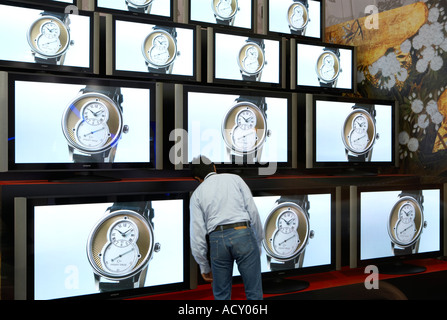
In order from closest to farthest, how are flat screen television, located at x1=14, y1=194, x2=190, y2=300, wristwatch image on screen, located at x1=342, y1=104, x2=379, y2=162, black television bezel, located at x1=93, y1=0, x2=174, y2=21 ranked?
flat screen television, located at x1=14, y1=194, x2=190, y2=300 < black television bezel, located at x1=93, y1=0, x2=174, y2=21 < wristwatch image on screen, located at x1=342, y1=104, x2=379, y2=162

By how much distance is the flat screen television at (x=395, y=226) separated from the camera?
2.30 m

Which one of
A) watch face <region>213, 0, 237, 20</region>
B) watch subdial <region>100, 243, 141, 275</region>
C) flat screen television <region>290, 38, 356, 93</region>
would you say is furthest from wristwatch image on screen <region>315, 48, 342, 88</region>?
watch subdial <region>100, 243, 141, 275</region>

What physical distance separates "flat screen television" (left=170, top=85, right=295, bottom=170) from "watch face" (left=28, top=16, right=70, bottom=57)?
2.07 feet

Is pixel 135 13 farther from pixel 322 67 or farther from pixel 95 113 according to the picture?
pixel 322 67

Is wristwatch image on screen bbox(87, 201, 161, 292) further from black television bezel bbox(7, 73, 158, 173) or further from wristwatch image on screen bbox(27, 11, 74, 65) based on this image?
wristwatch image on screen bbox(27, 11, 74, 65)

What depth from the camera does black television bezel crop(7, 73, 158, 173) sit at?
1.80 m

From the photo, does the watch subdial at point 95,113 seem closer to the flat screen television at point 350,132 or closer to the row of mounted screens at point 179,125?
the row of mounted screens at point 179,125

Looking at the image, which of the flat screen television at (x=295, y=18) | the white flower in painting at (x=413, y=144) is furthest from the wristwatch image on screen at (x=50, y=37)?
the white flower in painting at (x=413, y=144)

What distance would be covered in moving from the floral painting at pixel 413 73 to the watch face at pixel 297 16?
0.59 m

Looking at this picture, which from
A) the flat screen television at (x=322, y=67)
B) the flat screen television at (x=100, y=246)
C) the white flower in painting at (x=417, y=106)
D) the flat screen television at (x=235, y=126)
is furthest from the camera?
the white flower in painting at (x=417, y=106)

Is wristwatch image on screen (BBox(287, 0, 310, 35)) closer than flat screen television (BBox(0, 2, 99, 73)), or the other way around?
flat screen television (BBox(0, 2, 99, 73))

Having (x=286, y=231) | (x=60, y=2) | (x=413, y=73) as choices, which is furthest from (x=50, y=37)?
(x=413, y=73)
